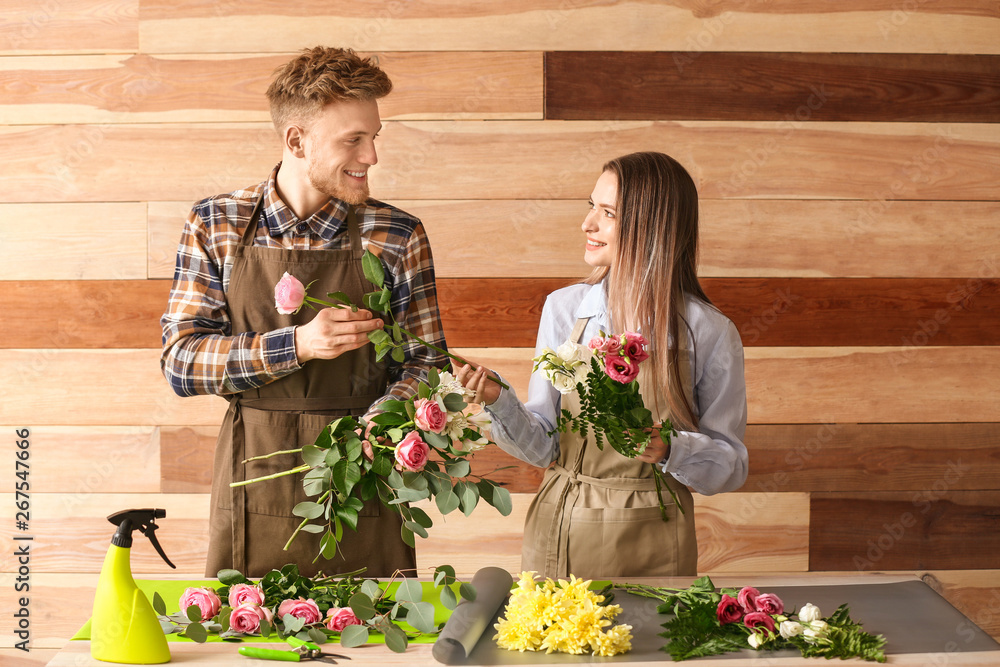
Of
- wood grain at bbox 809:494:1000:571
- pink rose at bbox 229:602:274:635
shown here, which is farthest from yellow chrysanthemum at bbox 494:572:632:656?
wood grain at bbox 809:494:1000:571

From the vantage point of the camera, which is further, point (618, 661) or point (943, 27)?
point (943, 27)

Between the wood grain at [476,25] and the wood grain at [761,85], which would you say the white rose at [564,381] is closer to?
the wood grain at [761,85]

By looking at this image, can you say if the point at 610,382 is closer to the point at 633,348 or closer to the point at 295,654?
the point at 633,348

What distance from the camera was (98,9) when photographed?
2574 mm

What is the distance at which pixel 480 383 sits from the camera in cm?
154

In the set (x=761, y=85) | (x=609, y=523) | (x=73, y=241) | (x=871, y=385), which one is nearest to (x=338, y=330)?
(x=609, y=523)

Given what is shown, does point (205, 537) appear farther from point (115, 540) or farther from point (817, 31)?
point (817, 31)

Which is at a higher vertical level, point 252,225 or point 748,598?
point 252,225

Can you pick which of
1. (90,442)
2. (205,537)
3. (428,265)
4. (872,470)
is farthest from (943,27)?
(90,442)

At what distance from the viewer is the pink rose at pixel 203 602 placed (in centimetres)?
129

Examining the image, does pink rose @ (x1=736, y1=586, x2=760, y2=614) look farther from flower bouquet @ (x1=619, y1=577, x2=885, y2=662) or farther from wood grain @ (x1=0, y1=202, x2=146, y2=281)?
wood grain @ (x1=0, y1=202, x2=146, y2=281)

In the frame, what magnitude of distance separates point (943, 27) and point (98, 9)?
2.70 m

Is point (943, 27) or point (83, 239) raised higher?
point (943, 27)

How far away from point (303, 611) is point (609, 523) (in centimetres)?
68
